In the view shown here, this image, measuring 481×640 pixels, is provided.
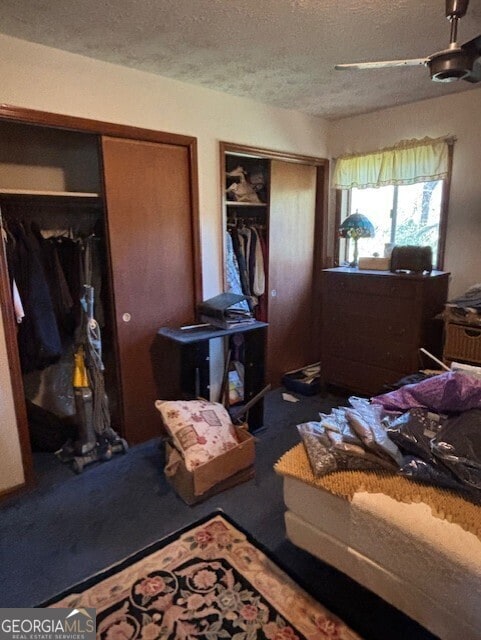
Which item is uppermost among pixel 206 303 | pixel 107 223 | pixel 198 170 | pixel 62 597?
pixel 198 170

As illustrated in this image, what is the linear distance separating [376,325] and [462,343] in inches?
23.6

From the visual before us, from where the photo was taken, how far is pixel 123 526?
2.02 metres

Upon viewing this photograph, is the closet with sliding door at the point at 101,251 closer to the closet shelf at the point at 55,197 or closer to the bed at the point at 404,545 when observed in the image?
the closet shelf at the point at 55,197

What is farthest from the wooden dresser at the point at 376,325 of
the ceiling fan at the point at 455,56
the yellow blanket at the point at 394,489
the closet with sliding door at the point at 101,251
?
the yellow blanket at the point at 394,489

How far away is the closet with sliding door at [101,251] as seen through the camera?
7.98 feet

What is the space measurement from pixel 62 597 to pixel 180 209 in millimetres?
2224

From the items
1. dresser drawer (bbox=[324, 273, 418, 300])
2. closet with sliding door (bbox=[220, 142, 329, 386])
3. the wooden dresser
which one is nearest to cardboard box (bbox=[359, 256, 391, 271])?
the wooden dresser

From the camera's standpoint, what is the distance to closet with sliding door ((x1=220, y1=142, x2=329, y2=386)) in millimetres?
3367

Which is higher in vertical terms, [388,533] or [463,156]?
[463,156]

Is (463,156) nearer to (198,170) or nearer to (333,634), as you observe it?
(198,170)

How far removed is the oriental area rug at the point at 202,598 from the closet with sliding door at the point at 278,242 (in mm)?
1856

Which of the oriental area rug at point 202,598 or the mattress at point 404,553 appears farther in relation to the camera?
the oriental area rug at point 202,598

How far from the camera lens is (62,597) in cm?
162

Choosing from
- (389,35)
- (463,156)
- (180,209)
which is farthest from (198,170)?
(463,156)
